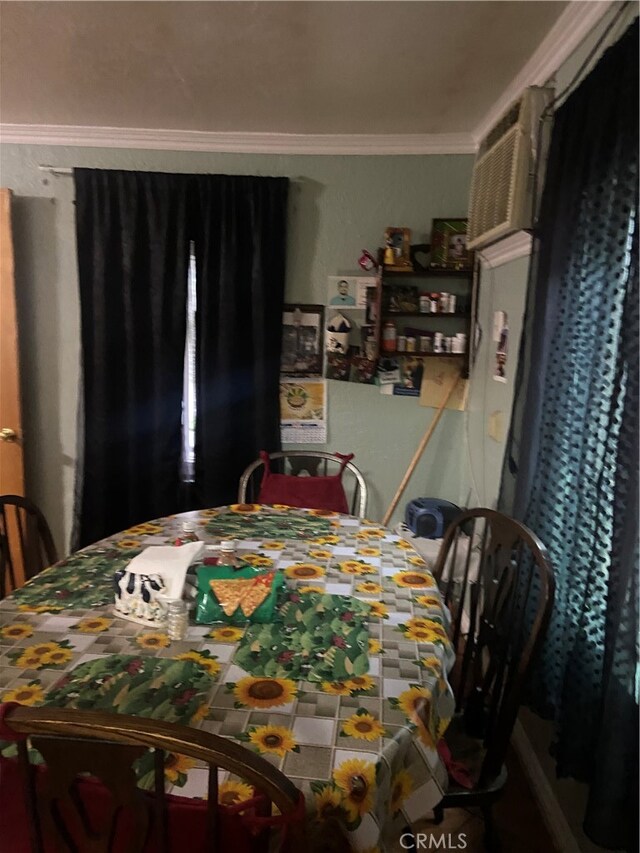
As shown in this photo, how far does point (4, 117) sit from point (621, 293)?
2.67 m

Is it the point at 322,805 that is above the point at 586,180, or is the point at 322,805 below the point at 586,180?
below

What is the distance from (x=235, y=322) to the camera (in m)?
2.73

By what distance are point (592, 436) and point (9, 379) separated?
8.31 ft

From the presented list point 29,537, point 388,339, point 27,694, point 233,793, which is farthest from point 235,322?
point 233,793

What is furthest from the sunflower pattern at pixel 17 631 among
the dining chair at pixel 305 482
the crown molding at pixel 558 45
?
the crown molding at pixel 558 45

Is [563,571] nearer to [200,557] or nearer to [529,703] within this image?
[529,703]

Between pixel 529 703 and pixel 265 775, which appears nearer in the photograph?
pixel 265 775

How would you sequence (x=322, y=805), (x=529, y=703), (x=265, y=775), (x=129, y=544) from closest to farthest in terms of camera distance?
(x=265, y=775) → (x=322, y=805) → (x=529, y=703) → (x=129, y=544)

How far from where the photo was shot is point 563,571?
1475mm

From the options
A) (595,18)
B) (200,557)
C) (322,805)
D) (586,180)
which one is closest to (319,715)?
(322,805)

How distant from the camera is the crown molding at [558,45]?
1.53m

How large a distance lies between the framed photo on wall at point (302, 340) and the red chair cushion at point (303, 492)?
568 millimetres

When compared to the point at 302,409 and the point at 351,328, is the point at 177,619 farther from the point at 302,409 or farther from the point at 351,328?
the point at 351,328

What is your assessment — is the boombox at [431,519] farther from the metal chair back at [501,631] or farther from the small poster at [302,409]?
the metal chair back at [501,631]
